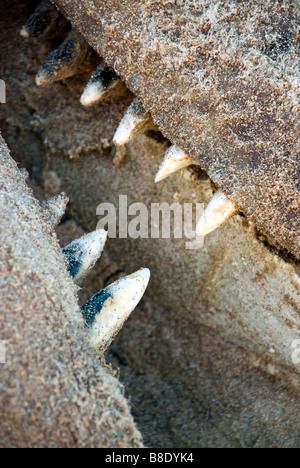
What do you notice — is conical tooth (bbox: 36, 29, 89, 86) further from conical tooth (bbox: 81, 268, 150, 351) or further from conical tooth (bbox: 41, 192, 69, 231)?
conical tooth (bbox: 81, 268, 150, 351)

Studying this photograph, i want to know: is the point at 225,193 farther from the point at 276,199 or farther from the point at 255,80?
the point at 255,80

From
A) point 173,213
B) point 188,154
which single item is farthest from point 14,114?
point 188,154

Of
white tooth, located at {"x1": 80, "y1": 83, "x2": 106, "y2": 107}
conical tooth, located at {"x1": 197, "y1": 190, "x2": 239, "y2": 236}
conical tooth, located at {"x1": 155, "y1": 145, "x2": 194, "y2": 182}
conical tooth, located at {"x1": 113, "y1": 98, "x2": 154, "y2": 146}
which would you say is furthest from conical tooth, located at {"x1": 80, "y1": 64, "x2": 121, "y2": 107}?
conical tooth, located at {"x1": 197, "y1": 190, "x2": 239, "y2": 236}

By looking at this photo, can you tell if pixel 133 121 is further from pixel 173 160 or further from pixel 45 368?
pixel 45 368

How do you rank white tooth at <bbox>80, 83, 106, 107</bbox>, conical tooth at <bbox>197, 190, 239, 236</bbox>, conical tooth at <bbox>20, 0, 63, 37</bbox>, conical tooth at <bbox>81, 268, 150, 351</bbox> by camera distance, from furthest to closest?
1. conical tooth at <bbox>20, 0, 63, 37</bbox>
2. white tooth at <bbox>80, 83, 106, 107</bbox>
3. conical tooth at <bbox>197, 190, 239, 236</bbox>
4. conical tooth at <bbox>81, 268, 150, 351</bbox>

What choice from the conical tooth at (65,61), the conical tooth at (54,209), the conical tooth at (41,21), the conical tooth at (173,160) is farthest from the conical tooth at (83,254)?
the conical tooth at (41,21)

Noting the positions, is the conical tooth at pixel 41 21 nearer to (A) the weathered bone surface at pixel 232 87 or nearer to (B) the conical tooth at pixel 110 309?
(A) the weathered bone surface at pixel 232 87
